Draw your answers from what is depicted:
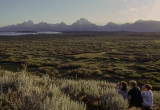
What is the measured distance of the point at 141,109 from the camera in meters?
6.67

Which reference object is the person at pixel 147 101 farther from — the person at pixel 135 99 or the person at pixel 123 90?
the person at pixel 123 90

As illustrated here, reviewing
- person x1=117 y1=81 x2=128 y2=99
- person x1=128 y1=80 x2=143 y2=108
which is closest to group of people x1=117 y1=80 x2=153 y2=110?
person x1=128 y1=80 x2=143 y2=108

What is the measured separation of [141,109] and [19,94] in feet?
14.3

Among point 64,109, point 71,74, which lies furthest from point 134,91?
point 71,74

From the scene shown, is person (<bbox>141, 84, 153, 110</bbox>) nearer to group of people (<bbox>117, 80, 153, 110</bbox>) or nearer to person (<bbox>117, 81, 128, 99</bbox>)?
group of people (<bbox>117, 80, 153, 110</bbox>)

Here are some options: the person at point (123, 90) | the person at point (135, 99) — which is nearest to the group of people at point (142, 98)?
the person at point (135, 99)

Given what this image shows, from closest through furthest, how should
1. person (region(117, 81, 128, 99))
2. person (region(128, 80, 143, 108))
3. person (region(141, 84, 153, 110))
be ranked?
person (region(141, 84, 153, 110)) → person (region(128, 80, 143, 108)) → person (region(117, 81, 128, 99))

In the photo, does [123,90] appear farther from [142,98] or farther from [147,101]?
[147,101]

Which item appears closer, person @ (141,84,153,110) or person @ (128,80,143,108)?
person @ (141,84,153,110)

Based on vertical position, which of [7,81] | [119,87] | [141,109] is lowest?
[141,109]

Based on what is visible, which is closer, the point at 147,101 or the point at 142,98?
the point at 147,101

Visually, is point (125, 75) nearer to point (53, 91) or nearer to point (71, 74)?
point (71, 74)

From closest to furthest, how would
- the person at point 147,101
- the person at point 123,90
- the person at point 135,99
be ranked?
the person at point 147,101, the person at point 135,99, the person at point 123,90

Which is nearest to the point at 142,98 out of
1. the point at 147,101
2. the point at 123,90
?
the point at 147,101
